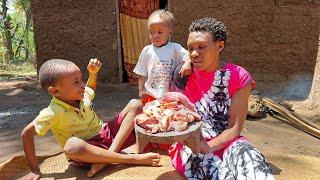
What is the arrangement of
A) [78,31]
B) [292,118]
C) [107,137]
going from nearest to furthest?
[107,137] < [292,118] < [78,31]

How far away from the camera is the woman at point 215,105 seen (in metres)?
2.62

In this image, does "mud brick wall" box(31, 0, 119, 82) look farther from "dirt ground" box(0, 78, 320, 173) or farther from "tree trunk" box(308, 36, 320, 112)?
"tree trunk" box(308, 36, 320, 112)

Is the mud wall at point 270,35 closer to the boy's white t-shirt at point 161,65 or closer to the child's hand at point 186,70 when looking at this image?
the boy's white t-shirt at point 161,65

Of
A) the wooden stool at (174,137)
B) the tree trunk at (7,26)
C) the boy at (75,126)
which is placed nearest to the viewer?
the wooden stool at (174,137)

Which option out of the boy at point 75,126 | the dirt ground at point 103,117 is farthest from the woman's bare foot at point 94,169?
the dirt ground at point 103,117

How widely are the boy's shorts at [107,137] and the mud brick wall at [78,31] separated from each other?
4.47 metres

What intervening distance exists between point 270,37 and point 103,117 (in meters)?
2.95

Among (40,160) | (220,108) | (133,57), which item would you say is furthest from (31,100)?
(220,108)

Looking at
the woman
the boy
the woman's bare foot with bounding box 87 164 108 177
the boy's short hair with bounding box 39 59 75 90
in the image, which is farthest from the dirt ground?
the boy's short hair with bounding box 39 59 75 90

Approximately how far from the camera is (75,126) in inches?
119

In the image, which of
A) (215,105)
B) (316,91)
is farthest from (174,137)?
(316,91)

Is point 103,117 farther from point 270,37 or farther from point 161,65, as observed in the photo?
point 270,37

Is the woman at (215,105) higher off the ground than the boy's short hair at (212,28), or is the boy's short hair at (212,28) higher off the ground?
the boy's short hair at (212,28)

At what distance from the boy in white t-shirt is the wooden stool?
934mm
